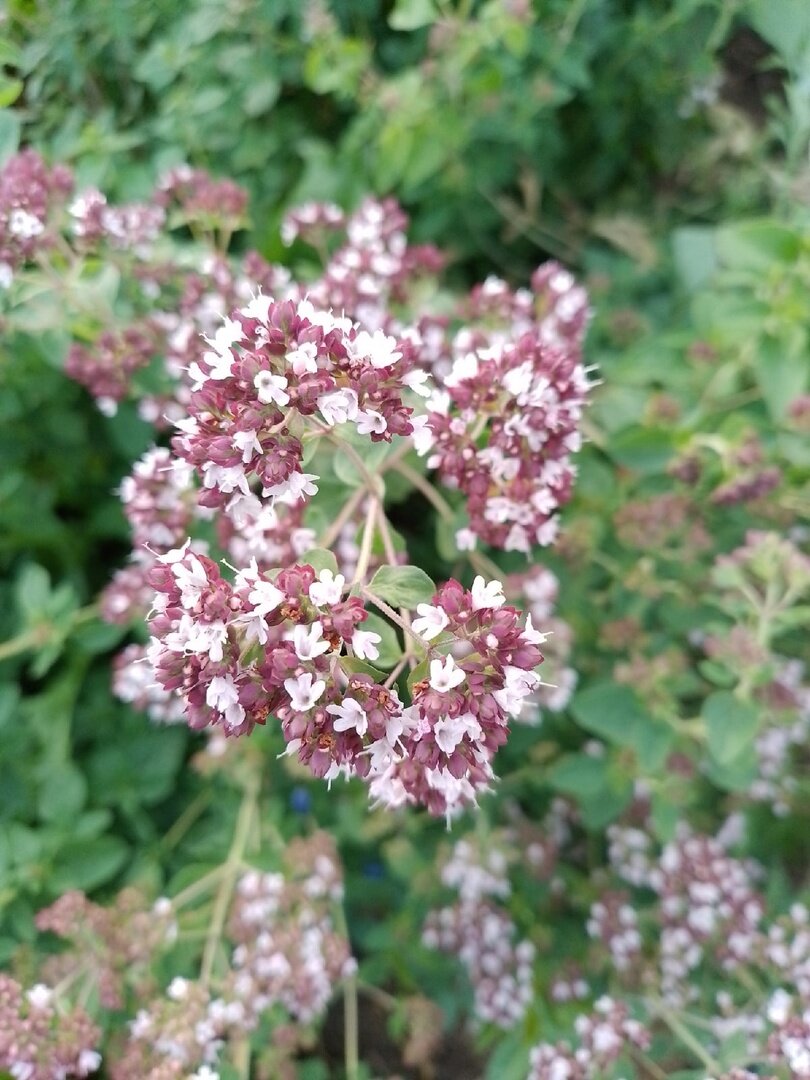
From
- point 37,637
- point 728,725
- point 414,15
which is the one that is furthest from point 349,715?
point 414,15

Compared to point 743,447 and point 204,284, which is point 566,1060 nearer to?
point 743,447

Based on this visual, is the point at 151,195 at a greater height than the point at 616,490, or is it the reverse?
the point at 151,195

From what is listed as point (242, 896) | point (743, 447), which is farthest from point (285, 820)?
point (743, 447)

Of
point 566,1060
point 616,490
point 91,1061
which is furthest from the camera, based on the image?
point 616,490

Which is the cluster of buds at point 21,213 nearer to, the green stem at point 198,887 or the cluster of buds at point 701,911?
the green stem at point 198,887

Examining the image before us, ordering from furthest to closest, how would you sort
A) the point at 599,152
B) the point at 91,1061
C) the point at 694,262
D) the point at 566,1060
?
the point at 599,152
the point at 694,262
the point at 566,1060
the point at 91,1061

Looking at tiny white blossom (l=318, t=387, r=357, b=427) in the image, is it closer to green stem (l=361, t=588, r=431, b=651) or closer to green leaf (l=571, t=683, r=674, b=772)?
green stem (l=361, t=588, r=431, b=651)

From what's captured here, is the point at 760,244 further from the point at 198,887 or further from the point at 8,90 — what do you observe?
the point at 198,887
